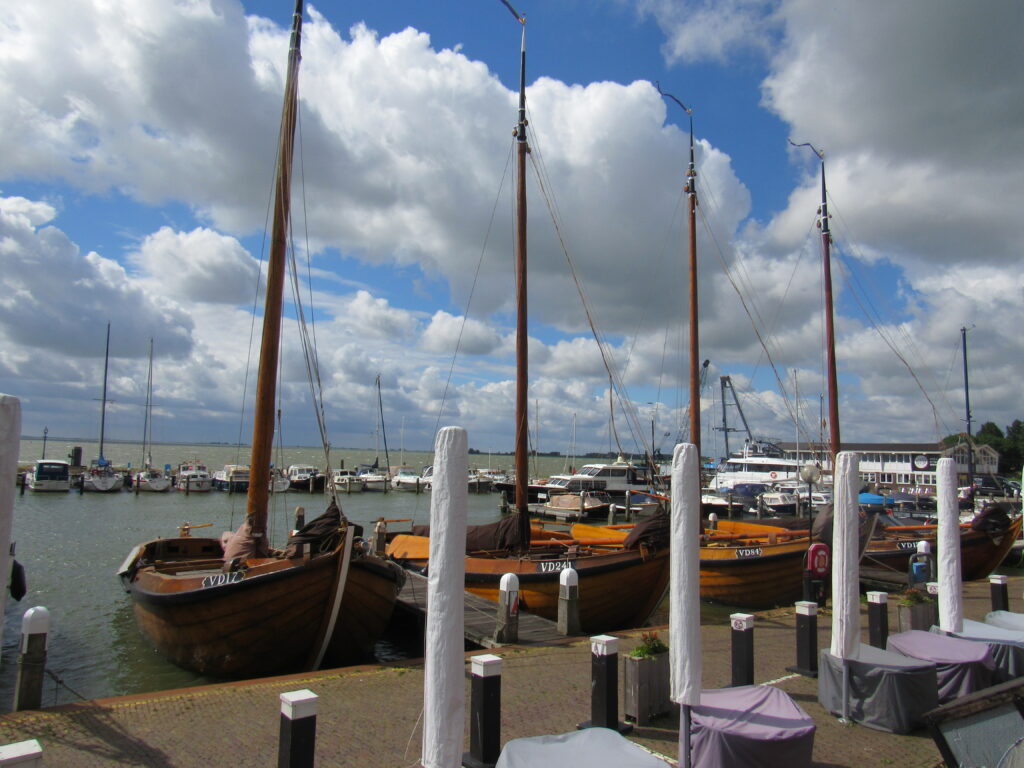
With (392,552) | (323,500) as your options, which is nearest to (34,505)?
(323,500)

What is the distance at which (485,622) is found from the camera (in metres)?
12.3

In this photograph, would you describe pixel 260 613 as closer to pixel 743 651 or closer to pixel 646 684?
pixel 646 684

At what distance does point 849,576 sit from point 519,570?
833 centimetres

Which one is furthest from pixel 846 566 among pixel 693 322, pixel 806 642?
pixel 693 322

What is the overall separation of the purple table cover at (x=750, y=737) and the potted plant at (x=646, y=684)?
1714 millimetres

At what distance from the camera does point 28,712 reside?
6.96 m

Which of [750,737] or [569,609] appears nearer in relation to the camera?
[750,737]

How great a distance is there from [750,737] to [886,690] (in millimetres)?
2827

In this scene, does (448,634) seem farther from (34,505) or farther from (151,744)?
(34,505)

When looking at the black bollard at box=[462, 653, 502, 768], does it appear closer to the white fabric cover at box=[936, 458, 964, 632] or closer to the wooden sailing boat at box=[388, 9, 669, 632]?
the white fabric cover at box=[936, 458, 964, 632]

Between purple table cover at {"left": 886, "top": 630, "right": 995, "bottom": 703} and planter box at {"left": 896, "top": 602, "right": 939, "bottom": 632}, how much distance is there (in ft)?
8.78

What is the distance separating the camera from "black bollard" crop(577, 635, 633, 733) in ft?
21.6

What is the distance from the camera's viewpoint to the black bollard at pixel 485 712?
18.0 ft

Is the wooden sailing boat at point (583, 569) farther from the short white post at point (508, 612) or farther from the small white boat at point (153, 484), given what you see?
the small white boat at point (153, 484)
